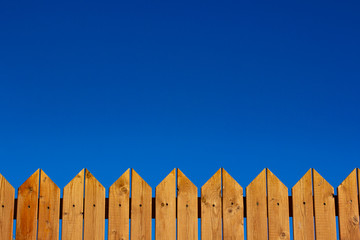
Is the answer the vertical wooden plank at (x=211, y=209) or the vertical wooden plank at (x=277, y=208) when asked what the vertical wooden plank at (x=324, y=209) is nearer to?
the vertical wooden plank at (x=277, y=208)

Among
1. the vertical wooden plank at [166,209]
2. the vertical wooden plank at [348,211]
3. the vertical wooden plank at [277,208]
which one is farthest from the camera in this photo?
the vertical wooden plank at [348,211]

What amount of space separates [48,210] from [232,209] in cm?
209

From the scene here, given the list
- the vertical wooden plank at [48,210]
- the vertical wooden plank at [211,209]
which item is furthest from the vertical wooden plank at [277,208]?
the vertical wooden plank at [48,210]

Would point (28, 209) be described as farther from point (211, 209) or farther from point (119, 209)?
point (211, 209)

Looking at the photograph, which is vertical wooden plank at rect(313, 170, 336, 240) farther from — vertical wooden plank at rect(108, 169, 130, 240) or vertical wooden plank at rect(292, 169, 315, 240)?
vertical wooden plank at rect(108, 169, 130, 240)

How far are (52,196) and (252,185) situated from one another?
2.30 m

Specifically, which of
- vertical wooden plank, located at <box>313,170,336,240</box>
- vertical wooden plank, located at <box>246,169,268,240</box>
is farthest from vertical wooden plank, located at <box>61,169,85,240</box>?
vertical wooden plank, located at <box>313,170,336,240</box>

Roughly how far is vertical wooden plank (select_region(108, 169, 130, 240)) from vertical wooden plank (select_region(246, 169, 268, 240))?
1.38 metres

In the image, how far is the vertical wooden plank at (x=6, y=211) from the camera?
4.83m

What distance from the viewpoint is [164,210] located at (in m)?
4.78

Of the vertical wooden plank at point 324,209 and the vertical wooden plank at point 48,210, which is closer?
the vertical wooden plank at point 48,210

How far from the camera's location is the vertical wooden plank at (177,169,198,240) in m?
4.75

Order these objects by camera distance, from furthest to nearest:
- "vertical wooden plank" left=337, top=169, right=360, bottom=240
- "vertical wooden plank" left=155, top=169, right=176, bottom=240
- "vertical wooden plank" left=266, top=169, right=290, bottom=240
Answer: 1. "vertical wooden plank" left=337, top=169, right=360, bottom=240
2. "vertical wooden plank" left=266, top=169, right=290, bottom=240
3. "vertical wooden plank" left=155, top=169, right=176, bottom=240

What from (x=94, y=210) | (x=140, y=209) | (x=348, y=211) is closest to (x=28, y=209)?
(x=94, y=210)
